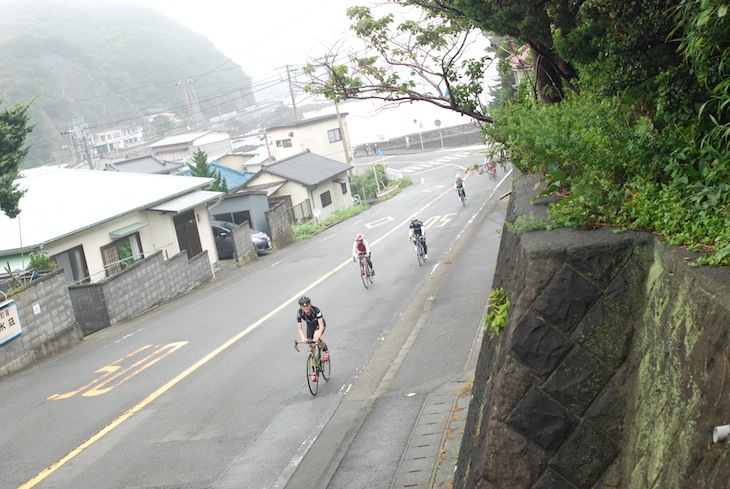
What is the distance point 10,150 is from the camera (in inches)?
883

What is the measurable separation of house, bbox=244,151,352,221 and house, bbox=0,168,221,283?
13.8m

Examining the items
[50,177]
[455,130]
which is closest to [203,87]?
[455,130]

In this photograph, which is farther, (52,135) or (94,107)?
(94,107)

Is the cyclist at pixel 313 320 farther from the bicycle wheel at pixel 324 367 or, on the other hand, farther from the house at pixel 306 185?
the house at pixel 306 185

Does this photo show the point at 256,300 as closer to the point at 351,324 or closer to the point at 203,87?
the point at 351,324

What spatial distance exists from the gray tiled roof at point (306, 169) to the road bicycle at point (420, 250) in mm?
25519

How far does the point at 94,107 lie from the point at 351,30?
325ft

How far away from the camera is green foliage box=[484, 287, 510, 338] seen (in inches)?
231

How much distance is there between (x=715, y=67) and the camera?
580 centimetres

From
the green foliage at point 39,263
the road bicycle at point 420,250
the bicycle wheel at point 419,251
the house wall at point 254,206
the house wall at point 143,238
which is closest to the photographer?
the green foliage at point 39,263

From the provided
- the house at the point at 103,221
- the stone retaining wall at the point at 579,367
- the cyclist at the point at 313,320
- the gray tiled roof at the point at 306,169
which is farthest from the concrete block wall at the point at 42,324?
the gray tiled roof at the point at 306,169

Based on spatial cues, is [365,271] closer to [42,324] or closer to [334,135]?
[42,324]

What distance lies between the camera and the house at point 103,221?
25.9 metres

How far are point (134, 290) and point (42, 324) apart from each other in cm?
511
